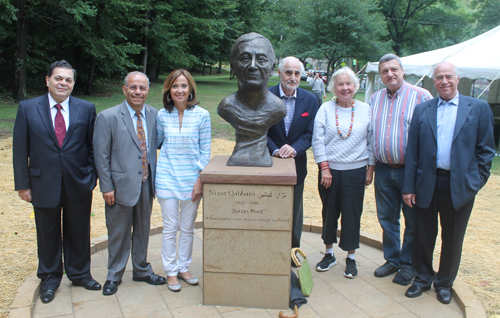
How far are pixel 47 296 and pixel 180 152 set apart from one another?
1.66m

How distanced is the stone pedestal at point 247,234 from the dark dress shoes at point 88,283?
1022 mm

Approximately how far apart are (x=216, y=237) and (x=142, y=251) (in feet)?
2.81

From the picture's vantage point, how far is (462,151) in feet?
11.1

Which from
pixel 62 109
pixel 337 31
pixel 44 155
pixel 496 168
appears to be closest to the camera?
pixel 44 155

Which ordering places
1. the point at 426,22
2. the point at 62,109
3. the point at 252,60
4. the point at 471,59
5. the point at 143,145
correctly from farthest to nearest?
1. the point at 426,22
2. the point at 471,59
3. the point at 143,145
4. the point at 62,109
5. the point at 252,60

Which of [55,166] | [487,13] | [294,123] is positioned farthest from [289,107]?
[487,13]

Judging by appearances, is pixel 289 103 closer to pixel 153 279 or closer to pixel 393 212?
pixel 393 212

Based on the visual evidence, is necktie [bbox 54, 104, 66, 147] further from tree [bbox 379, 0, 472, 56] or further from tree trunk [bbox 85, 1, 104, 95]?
tree [bbox 379, 0, 472, 56]

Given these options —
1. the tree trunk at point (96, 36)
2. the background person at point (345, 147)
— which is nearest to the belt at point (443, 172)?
the background person at point (345, 147)

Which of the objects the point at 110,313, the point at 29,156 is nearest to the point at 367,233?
the point at 110,313

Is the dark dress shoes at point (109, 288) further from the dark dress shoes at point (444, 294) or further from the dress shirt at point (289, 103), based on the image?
the dark dress shoes at point (444, 294)

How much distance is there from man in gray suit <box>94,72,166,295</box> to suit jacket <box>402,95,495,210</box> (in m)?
2.35

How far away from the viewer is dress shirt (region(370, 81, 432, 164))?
12.5 ft

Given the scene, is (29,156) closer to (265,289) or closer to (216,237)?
(216,237)
